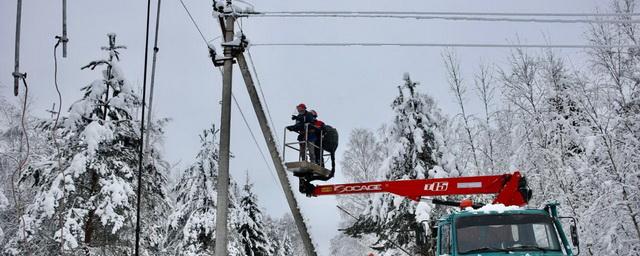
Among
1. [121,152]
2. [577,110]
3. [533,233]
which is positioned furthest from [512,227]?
[577,110]

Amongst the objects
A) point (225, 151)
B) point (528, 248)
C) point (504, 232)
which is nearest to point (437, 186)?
point (504, 232)

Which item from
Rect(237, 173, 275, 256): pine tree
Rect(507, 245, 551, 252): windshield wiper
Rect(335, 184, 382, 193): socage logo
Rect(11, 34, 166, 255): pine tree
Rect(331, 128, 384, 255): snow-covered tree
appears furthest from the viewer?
Rect(331, 128, 384, 255): snow-covered tree

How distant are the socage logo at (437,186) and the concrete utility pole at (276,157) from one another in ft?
8.04

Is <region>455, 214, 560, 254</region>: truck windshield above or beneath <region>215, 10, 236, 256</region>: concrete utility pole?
beneath

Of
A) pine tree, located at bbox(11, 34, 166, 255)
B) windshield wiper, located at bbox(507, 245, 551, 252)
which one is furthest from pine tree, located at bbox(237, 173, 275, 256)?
windshield wiper, located at bbox(507, 245, 551, 252)

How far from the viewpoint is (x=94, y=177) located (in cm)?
1416

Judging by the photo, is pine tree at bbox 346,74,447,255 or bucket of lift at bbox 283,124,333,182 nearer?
bucket of lift at bbox 283,124,333,182

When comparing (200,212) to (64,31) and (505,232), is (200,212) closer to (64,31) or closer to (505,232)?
(505,232)

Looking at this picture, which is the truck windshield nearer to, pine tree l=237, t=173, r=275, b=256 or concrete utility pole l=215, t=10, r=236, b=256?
concrete utility pole l=215, t=10, r=236, b=256

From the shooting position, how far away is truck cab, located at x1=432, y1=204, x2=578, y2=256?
24.0 ft

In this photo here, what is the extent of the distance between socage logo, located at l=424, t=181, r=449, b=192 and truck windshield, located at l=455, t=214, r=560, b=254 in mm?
1617

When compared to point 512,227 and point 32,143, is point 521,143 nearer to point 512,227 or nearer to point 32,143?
point 512,227

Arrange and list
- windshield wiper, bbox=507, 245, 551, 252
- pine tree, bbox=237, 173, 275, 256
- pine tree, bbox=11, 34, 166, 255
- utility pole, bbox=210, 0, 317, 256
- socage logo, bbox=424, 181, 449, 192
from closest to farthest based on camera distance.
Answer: windshield wiper, bbox=507, 245, 551, 252 < utility pole, bbox=210, 0, 317, 256 < socage logo, bbox=424, 181, 449, 192 < pine tree, bbox=11, 34, 166, 255 < pine tree, bbox=237, 173, 275, 256

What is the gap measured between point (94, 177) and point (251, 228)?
34.3ft
